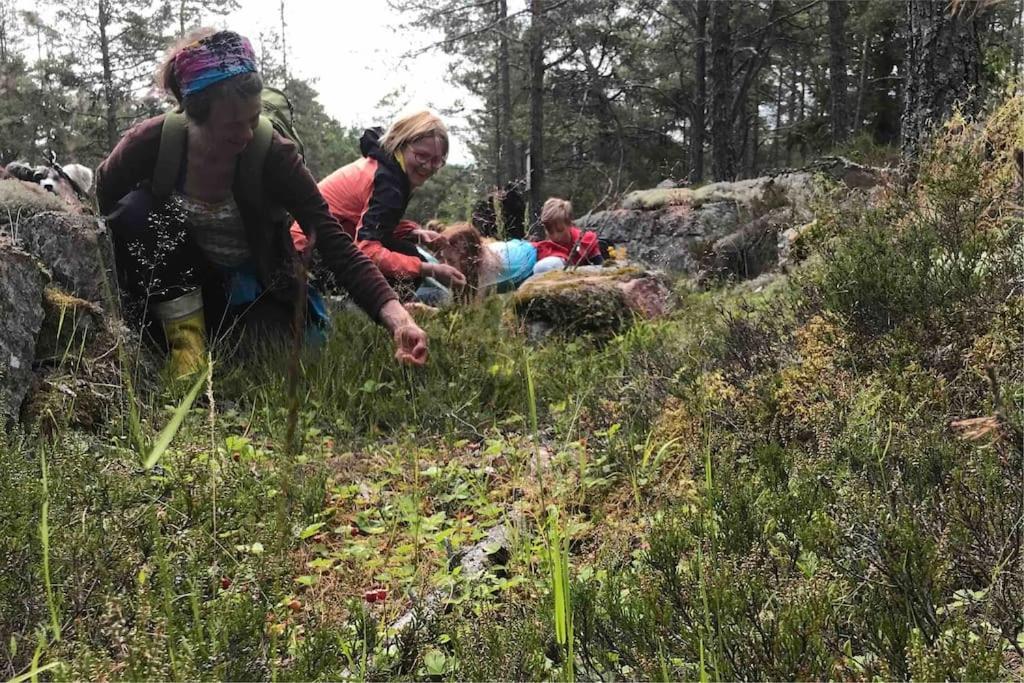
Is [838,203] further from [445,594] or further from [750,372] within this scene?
[445,594]

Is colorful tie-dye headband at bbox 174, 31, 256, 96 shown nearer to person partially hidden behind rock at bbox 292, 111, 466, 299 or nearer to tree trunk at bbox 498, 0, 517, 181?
person partially hidden behind rock at bbox 292, 111, 466, 299

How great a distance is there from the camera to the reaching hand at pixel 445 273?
454 cm

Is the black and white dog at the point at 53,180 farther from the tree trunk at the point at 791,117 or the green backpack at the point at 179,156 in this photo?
the tree trunk at the point at 791,117

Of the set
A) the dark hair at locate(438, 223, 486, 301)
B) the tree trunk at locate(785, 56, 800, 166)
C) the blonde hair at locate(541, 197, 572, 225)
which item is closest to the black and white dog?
the dark hair at locate(438, 223, 486, 301)

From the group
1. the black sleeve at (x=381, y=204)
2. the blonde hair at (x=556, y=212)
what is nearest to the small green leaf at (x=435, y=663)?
the black sleeve at (x=381, y=204)

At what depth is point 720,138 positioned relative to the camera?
39.3 feet

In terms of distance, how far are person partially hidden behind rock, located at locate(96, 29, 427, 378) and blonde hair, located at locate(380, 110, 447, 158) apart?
1120mm

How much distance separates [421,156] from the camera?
15.0 feet

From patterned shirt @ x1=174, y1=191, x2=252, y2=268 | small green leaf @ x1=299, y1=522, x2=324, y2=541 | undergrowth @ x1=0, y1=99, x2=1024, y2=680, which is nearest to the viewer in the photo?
undergrowth @ x1=0, y1=99, x2=1024, y2=680

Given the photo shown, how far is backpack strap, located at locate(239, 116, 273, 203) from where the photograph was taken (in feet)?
10.9

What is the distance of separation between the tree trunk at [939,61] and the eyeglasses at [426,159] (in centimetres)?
309

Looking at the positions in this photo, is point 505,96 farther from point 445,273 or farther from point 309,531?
point 309,531

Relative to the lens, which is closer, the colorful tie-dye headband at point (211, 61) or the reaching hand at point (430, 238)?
the colorful tie-dye headband at point (211, 61)

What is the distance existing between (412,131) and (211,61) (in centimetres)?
171
